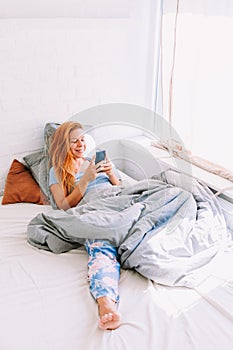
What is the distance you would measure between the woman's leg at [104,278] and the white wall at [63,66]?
2.73 feet

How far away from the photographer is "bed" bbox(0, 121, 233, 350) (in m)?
1.26

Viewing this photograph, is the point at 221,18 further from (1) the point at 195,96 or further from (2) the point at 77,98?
(2) the point at 77,98

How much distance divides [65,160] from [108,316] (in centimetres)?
75

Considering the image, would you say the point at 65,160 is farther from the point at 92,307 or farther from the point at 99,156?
the point at 92,307

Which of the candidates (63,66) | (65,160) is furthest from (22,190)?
(63,66)

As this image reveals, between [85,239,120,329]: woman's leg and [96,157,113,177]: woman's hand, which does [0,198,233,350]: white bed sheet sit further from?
[96,157,113,177]: woman's hand

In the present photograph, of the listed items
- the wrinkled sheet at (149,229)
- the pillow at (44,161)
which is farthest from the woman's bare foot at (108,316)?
the pillow at (44,161)

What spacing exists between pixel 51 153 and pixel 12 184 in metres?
0.27

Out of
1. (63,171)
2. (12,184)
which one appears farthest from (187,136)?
(12,184)

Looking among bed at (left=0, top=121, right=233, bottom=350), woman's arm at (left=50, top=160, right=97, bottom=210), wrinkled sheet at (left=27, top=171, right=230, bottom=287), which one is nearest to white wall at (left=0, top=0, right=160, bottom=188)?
woman's arm at (left=50, top=160, right=97, bottom=210)

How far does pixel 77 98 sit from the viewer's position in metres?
2.34

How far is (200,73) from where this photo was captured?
2059mm

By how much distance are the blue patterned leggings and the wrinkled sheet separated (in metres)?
0.03

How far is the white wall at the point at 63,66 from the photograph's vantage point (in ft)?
6.91
